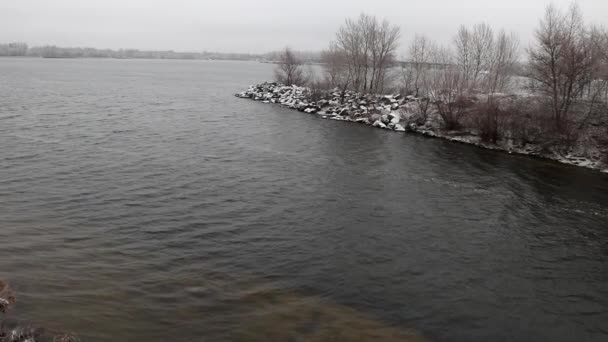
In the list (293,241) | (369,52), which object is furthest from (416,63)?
(293,241)

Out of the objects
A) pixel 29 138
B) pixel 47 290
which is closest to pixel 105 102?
pixel 29 138

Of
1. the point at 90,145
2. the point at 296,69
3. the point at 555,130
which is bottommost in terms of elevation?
the point at 90,145

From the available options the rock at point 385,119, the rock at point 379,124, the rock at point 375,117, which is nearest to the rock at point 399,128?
the rock at point 379,124

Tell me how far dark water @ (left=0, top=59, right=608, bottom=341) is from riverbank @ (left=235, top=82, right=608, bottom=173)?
3.15m

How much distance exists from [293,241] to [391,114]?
105ft

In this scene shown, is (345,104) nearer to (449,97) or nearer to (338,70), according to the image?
(338,70)

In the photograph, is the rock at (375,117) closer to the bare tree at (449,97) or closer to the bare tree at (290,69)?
the bare tree at (449,97)

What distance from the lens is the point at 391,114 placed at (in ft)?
153

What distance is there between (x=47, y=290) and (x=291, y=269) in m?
7.29

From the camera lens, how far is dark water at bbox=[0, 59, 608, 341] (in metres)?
12.4

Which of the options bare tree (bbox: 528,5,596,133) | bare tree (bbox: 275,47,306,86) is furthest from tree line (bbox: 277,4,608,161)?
bare tree (bbox: 275,47,306,86)

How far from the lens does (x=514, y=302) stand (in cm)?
1393

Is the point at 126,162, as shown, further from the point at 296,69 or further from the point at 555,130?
the point at 296,69

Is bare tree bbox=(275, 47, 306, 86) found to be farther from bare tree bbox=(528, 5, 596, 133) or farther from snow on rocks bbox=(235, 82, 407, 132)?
bare tree bbox=(528, 5, 596, 133)
